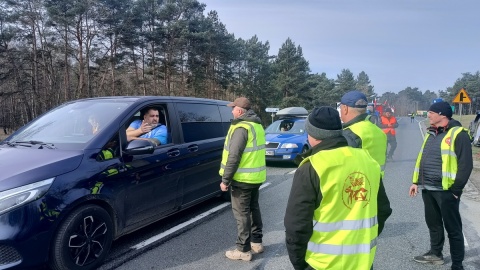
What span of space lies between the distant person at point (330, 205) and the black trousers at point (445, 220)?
2.11 metres

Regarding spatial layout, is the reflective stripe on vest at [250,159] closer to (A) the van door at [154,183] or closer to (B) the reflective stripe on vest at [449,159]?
(A) the van door at [154,183]

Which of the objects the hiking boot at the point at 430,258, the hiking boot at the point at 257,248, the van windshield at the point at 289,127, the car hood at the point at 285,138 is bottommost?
the hiking boot at the point at 430,258

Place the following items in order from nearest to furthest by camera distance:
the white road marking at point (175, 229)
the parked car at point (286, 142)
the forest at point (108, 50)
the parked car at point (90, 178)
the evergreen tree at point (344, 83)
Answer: the parked car at point (90, 178) → the white road marking at point (175, 229) → the parked car at point (286, 142) → the forest at point (108, 50) → the evergreen tree at point (344, 83)

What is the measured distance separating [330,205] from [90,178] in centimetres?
251

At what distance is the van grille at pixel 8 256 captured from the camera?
278 cm

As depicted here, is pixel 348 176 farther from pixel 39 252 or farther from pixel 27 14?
pixel 27 14

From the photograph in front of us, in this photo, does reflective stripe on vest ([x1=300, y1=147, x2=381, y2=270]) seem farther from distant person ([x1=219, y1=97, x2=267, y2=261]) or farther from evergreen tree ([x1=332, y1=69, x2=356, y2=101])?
evergreen tree ([x1=332, y1=69, x2=356, y2=101])

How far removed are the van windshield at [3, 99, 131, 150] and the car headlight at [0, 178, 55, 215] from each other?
0.66 metres

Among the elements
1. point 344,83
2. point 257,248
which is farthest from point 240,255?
point 344,83

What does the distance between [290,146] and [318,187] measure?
8646mm

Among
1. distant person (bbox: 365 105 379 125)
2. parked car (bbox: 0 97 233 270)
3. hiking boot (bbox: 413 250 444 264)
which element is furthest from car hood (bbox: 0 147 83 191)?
hiking boot (bbox: 413 250 444 264)

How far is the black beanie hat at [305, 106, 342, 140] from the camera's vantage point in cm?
200

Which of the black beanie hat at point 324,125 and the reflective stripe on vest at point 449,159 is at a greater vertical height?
the black beanie hat at point 324,125

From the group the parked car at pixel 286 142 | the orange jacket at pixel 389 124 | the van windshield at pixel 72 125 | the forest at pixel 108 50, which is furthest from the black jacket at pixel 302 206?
the forest at pixel 108 50
